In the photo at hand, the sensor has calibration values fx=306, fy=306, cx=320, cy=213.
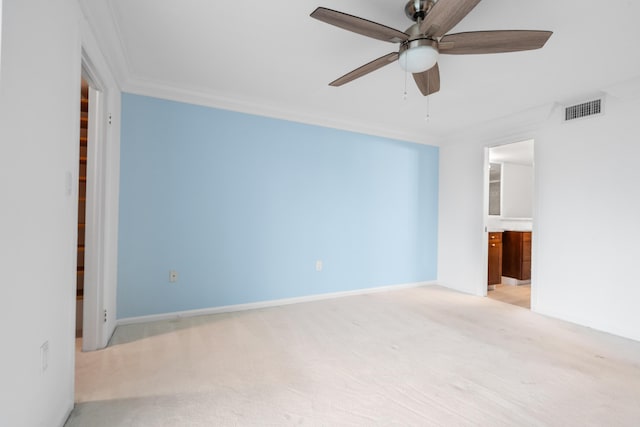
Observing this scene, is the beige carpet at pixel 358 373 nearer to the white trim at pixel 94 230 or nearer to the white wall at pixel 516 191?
the white trim at pixel 94 230

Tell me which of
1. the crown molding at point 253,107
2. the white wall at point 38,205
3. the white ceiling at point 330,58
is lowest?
the white wall at point 38,205

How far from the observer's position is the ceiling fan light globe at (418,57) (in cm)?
167

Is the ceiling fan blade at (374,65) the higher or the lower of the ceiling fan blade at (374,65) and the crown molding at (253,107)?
the lower

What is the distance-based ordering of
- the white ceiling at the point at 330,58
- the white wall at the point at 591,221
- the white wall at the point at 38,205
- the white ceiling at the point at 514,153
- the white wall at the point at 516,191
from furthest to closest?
the white wall at the point at 516,191 < the white ceiling at the point at 514,153 < the white wall at the point at 591,221 < the white ceiling at the point at 330,58 < the white wall at the point at 38,205

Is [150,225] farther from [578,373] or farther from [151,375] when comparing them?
[578,373]

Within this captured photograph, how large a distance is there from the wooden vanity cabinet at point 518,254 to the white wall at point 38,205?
17.2ft

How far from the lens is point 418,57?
170cm

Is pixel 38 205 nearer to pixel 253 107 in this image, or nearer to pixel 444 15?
pixel 444 15

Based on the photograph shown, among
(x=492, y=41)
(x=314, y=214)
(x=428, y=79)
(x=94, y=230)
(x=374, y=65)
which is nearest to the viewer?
(x=492, y=41)

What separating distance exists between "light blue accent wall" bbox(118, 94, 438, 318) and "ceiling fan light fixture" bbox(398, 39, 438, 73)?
6.63 feet

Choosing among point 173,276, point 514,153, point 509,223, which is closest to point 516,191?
point 509,223

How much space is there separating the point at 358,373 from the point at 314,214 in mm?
2038

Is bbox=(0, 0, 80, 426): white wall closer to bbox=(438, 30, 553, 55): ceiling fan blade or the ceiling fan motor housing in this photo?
the ceiling fan motor housing

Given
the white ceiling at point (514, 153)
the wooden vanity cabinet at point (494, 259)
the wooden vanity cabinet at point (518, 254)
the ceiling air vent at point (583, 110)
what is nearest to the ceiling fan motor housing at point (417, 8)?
the ceiling air vent at point (583, 110)
